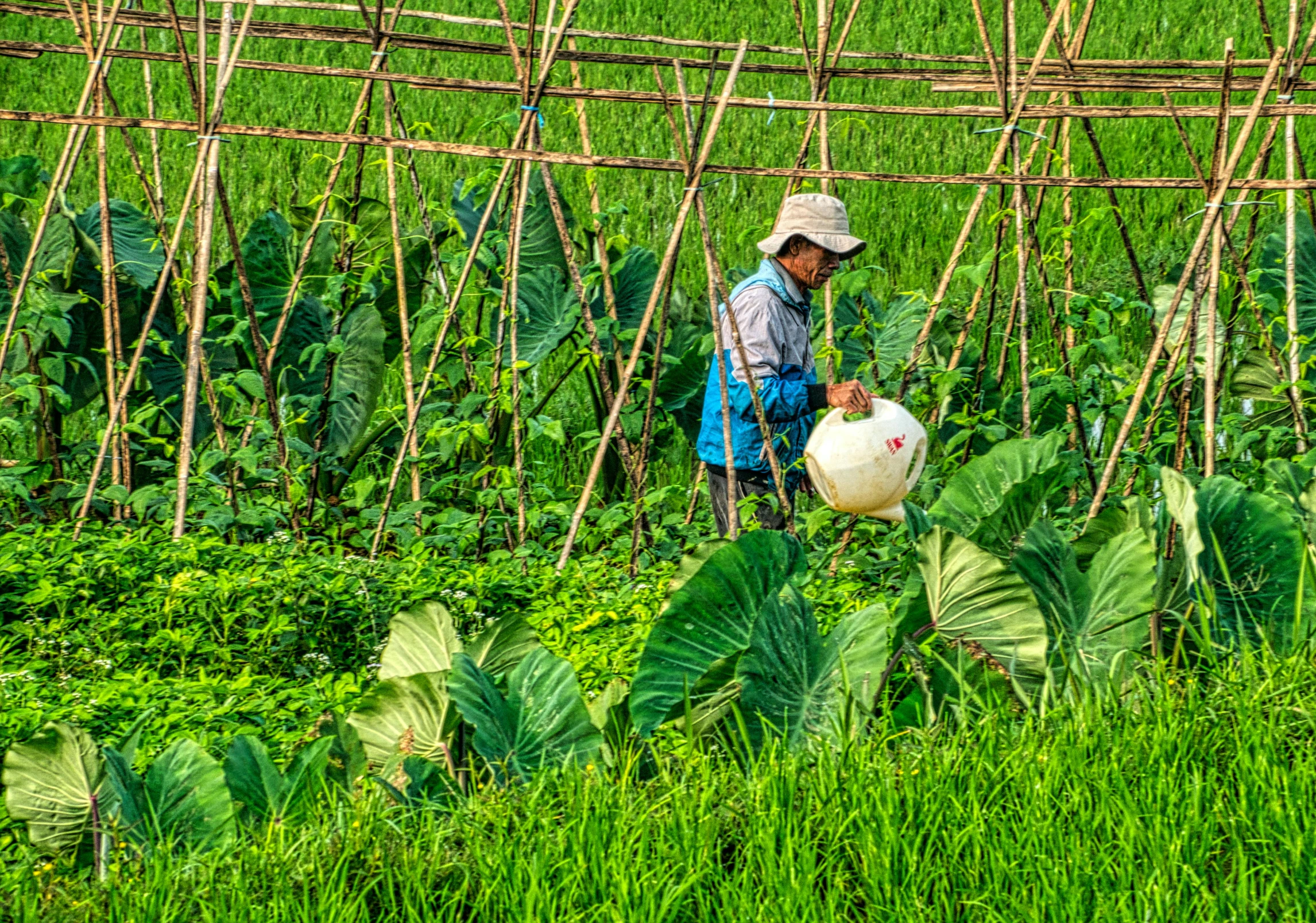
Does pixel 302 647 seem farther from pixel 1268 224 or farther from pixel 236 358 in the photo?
pixel 1268 224

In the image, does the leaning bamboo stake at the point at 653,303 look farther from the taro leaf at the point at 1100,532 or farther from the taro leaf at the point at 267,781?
the taro leaf at the point at 267,781

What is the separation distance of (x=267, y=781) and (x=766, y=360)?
70.6 inches

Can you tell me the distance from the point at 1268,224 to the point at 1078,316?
2.52 metres

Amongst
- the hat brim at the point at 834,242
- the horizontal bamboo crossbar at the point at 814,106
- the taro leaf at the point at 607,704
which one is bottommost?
the taro leaf at the point at 607,704

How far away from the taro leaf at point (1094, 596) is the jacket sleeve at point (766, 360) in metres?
1.17

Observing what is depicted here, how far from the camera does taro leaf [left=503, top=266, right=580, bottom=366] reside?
402 cm

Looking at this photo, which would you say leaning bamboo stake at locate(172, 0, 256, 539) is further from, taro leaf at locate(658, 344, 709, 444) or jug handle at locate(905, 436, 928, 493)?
jug handle at locate(905, 436, 928, 493)

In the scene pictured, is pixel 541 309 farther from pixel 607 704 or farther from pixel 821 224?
pixel 607 704

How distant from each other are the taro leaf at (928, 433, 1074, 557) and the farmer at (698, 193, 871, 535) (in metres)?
0.62

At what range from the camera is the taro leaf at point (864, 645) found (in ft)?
7.34

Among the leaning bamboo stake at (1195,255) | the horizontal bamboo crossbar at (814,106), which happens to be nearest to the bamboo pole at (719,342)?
the horizontal bamboo crossbar at (814,106)

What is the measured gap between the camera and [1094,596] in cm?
240

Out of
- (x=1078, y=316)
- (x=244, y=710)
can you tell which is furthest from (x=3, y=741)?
(x=1078, y=316)

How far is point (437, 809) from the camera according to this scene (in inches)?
81.3
